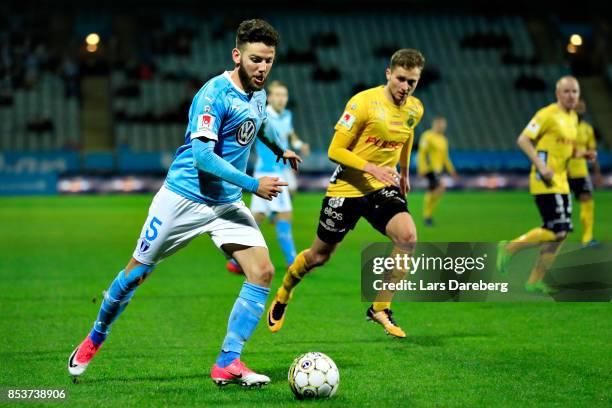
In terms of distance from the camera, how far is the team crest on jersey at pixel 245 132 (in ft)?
20.1

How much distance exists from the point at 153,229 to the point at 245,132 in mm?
841

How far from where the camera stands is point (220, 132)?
20.0 feet

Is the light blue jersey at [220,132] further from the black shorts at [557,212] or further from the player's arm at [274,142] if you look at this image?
the black shorts at [557,212]

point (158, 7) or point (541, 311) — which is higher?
point (158, 7)

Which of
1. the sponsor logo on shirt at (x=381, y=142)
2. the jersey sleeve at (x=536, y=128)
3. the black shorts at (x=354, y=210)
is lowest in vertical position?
the black shorts at (x=354, y=210)

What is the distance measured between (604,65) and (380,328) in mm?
35160

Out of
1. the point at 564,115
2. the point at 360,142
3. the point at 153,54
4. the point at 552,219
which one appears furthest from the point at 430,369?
the point at 153,54

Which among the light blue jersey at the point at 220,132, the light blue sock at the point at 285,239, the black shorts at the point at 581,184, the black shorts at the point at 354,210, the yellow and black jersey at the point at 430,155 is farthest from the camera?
the yellow and black jersey at the point at 430,155

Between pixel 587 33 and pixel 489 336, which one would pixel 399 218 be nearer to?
pixel 489 336

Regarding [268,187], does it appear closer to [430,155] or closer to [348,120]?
[348,120]

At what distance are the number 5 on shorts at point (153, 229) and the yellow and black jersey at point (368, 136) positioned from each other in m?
2.12

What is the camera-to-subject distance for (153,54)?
40.7m

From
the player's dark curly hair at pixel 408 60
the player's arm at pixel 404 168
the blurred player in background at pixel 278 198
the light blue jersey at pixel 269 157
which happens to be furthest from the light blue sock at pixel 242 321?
the light blue jersey at pixel 269 157

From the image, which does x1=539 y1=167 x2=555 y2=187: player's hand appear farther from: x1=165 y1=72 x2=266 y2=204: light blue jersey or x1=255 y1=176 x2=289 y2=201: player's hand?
x1=255 y1=176 x2=289 y2=201: player's hand
